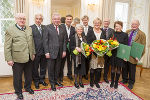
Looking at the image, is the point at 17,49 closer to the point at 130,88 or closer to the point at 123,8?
the point at 130,88

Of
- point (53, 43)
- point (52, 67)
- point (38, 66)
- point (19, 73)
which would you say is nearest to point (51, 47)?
point (53, 43)

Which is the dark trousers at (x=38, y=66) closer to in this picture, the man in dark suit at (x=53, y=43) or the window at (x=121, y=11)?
the man in dark suit at (x=53, y=43)

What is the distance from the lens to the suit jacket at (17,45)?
2314 mm

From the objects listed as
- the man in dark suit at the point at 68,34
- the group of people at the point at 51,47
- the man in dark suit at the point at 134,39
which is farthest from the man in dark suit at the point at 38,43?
the man in dark suit at the point at 134,39

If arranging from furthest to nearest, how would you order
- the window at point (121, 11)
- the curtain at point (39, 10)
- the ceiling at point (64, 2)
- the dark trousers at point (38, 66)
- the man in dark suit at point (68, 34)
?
1. the ceiling at point (64, 2)
2. the window at point (121, 11)
3. the curtain at point (39, 10)
4. the man in dark suit at point (68, 34)
5. the dark trousers at point (38, 66)

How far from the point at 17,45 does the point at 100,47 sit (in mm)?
1619

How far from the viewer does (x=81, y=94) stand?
9.12 feet

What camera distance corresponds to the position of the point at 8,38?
231cm

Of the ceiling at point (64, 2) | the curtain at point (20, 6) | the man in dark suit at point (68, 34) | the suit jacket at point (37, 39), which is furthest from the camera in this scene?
the ceiling at point (64, 2)

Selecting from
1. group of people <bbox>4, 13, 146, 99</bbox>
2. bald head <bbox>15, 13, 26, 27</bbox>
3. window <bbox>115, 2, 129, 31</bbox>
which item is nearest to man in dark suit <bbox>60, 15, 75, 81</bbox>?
group of people <bbox>4, 13, 146, 99</bbox>

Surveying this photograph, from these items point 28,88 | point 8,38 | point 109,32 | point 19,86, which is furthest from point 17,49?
point 109,32

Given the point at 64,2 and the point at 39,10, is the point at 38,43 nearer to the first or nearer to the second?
the point at 39,10

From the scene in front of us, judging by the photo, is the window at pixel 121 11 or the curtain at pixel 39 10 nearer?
the curtain at pixel 39 10

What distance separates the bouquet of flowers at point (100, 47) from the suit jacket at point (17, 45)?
1.33 meters
